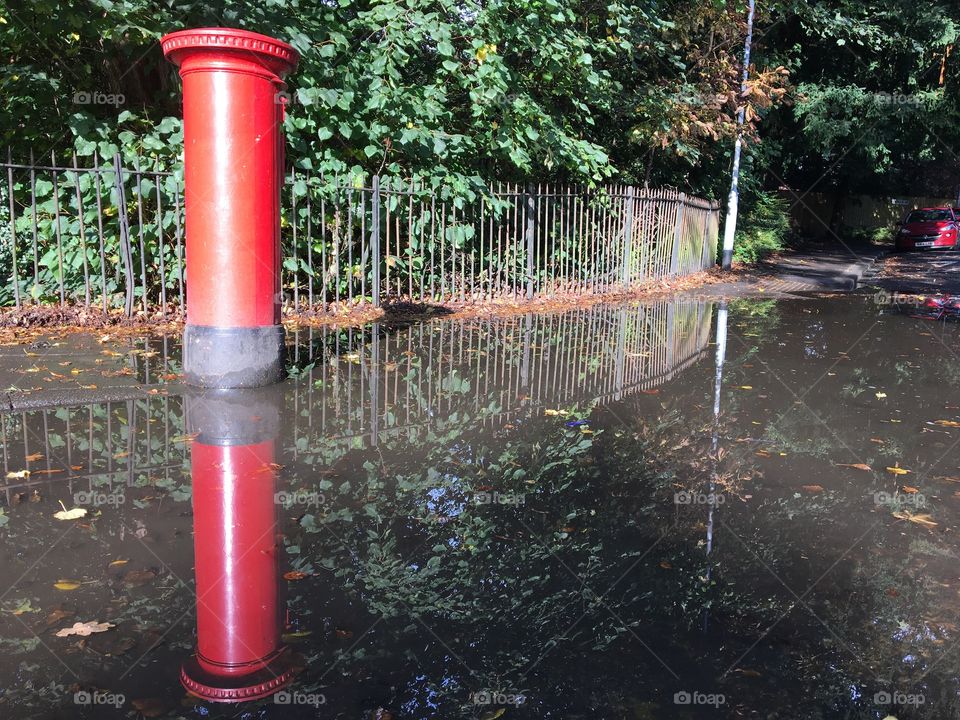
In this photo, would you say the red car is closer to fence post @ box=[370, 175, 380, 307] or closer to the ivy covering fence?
the ivy covering fence

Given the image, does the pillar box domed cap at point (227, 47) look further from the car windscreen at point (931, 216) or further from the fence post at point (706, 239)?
the car windscreen at point (931, 216)

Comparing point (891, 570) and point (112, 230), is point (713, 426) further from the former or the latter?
point (112, 230)

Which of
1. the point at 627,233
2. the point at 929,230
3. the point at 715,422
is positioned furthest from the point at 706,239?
the point at 929,230

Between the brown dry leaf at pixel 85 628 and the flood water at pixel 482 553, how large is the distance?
0.05ft

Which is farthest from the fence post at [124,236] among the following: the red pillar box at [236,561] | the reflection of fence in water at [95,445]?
the red pillar box at [236,561]

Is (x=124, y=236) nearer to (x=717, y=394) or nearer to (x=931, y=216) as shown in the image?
(x=717, y=394)

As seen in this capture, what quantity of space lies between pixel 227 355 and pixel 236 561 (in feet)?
10.3

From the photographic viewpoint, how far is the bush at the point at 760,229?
23.3 m

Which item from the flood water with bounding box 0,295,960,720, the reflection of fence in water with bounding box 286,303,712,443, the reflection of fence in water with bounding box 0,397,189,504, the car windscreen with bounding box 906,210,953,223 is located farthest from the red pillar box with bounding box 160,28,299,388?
the car windscreen with bounding box 906,210,953,223

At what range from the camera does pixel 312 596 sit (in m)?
3.25

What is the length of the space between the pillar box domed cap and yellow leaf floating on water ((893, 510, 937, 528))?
17.0 feet

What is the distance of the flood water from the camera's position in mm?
2711

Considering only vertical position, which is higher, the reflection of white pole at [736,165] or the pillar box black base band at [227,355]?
the reflection of white pole at [736,165]

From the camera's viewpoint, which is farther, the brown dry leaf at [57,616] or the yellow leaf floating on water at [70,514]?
the yellow leaf floating on water at [70,514]
